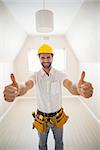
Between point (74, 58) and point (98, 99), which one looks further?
point (74, 58)

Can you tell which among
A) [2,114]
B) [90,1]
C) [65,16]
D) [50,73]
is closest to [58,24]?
[65,16]

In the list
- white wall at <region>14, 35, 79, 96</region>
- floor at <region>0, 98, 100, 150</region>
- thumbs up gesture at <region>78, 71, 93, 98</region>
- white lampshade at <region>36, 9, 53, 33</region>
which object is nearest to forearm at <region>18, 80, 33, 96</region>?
thumbs up gesture at <region>78, 71, 93, 98</region>

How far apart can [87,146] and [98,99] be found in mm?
679

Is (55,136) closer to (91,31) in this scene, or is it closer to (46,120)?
(46,120)

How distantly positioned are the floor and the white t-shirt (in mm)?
691

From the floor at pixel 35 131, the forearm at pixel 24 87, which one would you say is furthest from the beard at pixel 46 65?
the floor at pixel 35 131

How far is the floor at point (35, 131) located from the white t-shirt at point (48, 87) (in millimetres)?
691

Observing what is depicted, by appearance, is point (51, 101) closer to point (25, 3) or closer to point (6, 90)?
point (6, 90)

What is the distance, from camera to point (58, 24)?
198 cm

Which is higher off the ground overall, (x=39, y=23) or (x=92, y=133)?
(x=39, y=23)

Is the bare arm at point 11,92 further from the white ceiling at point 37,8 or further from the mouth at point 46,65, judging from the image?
the white ceiling at point 37,8

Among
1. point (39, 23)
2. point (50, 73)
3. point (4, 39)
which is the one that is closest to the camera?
point (50, 73)

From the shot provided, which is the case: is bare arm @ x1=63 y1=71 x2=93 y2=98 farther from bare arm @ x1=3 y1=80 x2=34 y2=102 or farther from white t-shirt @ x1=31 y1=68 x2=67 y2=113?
bare arm @ x1=3 y1=80 x2=34 y2=102

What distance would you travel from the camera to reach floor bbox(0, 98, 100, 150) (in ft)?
5.75
